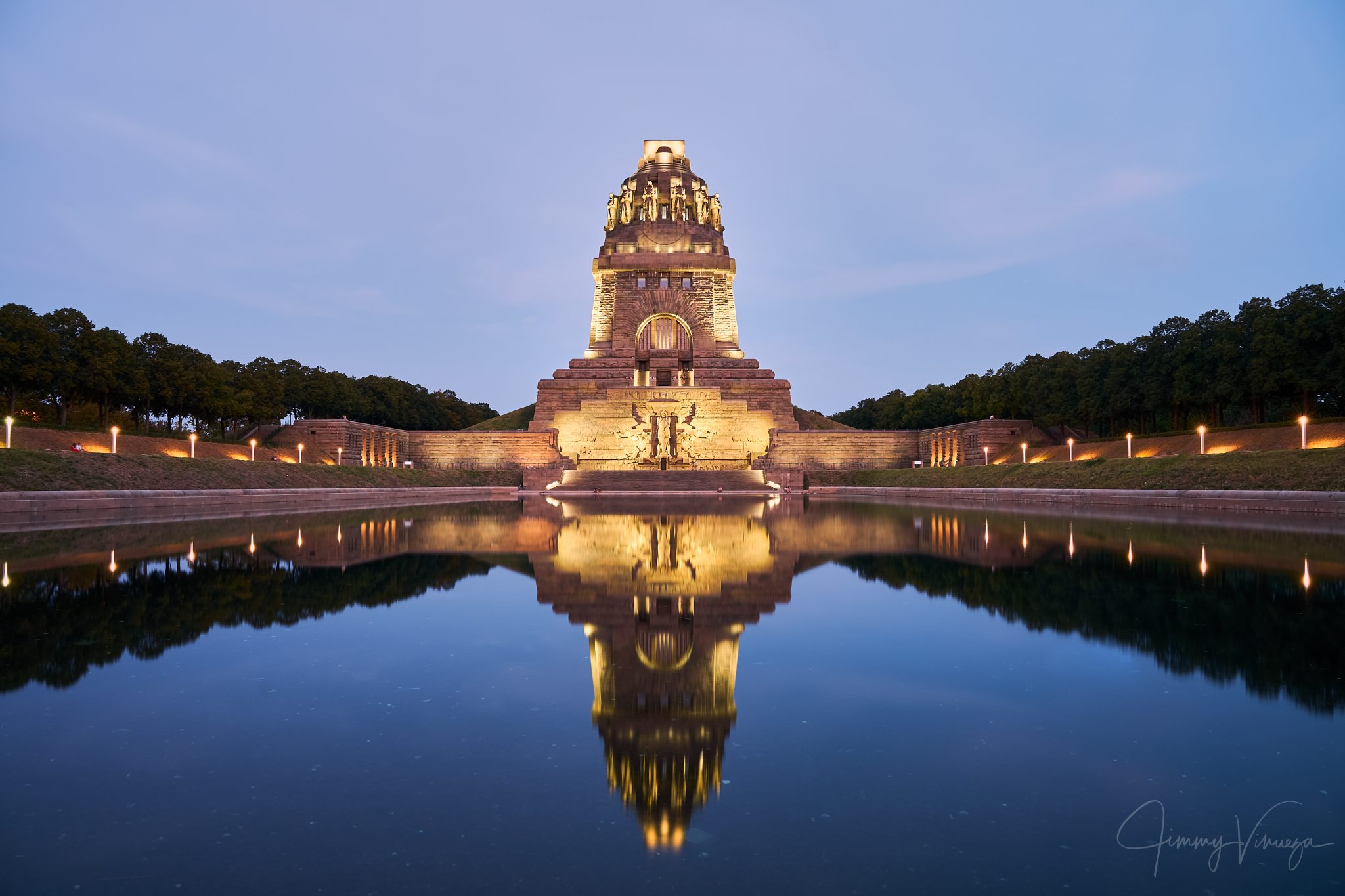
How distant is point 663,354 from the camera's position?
63094mm

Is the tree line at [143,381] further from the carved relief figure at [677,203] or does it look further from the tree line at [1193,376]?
the tree line at [1193,376]

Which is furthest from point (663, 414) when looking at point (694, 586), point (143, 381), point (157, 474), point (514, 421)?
point (694, 586)

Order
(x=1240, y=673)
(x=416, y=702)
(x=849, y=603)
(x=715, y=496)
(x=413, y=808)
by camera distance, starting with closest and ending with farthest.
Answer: (x=413, y=808) < (x=416, y=702) < (x=1240, y=673) < (x=849, y=603) < (x=715, y=496)

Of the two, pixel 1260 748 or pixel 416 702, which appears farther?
pixel 416 702

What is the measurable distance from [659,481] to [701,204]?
110 ft

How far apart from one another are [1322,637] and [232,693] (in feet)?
21.3

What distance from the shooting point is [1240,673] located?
4.53m

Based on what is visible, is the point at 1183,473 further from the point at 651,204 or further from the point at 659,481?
the point at 651,204

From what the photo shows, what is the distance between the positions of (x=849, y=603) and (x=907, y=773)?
4174mm

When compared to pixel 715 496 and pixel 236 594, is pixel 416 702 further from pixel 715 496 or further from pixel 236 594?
pixel 715 496

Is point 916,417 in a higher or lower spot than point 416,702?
higher

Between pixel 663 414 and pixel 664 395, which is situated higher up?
pixel 664 395

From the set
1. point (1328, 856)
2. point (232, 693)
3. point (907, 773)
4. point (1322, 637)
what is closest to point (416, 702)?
point (232, 693)

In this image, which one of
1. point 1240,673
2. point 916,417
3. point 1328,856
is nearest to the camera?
point 1328,856
